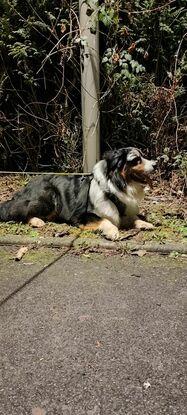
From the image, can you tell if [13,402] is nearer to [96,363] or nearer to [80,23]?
[96,363]

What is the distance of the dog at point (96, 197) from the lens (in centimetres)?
545

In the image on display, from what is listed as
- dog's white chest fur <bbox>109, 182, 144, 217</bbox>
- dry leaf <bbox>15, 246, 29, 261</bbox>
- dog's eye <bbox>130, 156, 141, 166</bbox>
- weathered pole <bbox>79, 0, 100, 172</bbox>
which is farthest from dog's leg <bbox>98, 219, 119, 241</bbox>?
weathered pole <bbox>79, 0, 100, 172</bbox>

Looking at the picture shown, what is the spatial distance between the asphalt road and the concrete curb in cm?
24

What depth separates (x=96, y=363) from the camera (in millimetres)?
3018

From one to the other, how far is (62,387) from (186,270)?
6.62ft

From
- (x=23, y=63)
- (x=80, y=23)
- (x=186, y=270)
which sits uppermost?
(x=80, y=23)

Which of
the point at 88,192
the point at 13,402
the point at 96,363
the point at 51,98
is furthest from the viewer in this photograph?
the point at 51,98

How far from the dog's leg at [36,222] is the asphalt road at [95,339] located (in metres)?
1.00

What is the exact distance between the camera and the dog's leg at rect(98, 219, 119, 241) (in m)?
5.21

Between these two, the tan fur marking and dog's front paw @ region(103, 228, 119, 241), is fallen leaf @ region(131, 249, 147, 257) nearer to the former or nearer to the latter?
dog's front paw @ region(103, 228, 119, 241)

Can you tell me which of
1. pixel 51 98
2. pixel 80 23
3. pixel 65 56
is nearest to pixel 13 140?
pixel 51 98

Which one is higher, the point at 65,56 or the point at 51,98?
the point at 65,56

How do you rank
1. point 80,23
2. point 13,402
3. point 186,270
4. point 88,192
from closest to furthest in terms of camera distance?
1. point 13,402
2. point 186,270
3. point 88,192
4. point 80,23

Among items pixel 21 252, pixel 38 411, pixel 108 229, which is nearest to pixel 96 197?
pixel 108 229
